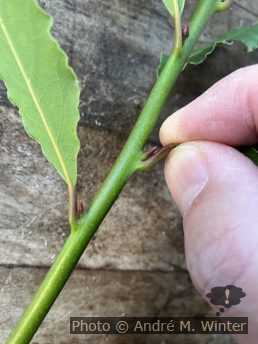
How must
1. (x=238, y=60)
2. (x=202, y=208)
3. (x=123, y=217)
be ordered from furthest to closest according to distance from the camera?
(x=238, y=60) → (x=123, y=217) → (x=202, y=208)

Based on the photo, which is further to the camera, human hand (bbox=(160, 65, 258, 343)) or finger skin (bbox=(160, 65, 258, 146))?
finger skin (bbox=(160, 65, 258, 146))

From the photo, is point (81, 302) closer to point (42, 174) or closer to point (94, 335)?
point (94, 335)

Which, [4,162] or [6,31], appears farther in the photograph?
[4,162]

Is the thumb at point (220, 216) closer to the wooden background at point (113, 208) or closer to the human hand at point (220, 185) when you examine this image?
the human hand at point (220, 185)

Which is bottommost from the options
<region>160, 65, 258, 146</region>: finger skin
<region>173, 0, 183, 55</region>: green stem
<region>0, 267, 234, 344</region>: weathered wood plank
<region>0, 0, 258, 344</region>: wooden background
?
<region>0, 267, 234, 344</region>: weathered wood plank

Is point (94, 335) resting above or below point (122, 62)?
below

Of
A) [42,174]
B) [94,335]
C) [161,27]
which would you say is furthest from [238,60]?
[94,335]

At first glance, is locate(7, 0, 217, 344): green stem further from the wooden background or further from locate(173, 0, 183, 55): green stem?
the wooden background

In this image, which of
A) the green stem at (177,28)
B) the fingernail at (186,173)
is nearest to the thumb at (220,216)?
the fingernail at (186,173)

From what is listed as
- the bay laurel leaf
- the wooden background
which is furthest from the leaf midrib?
the wooden background
